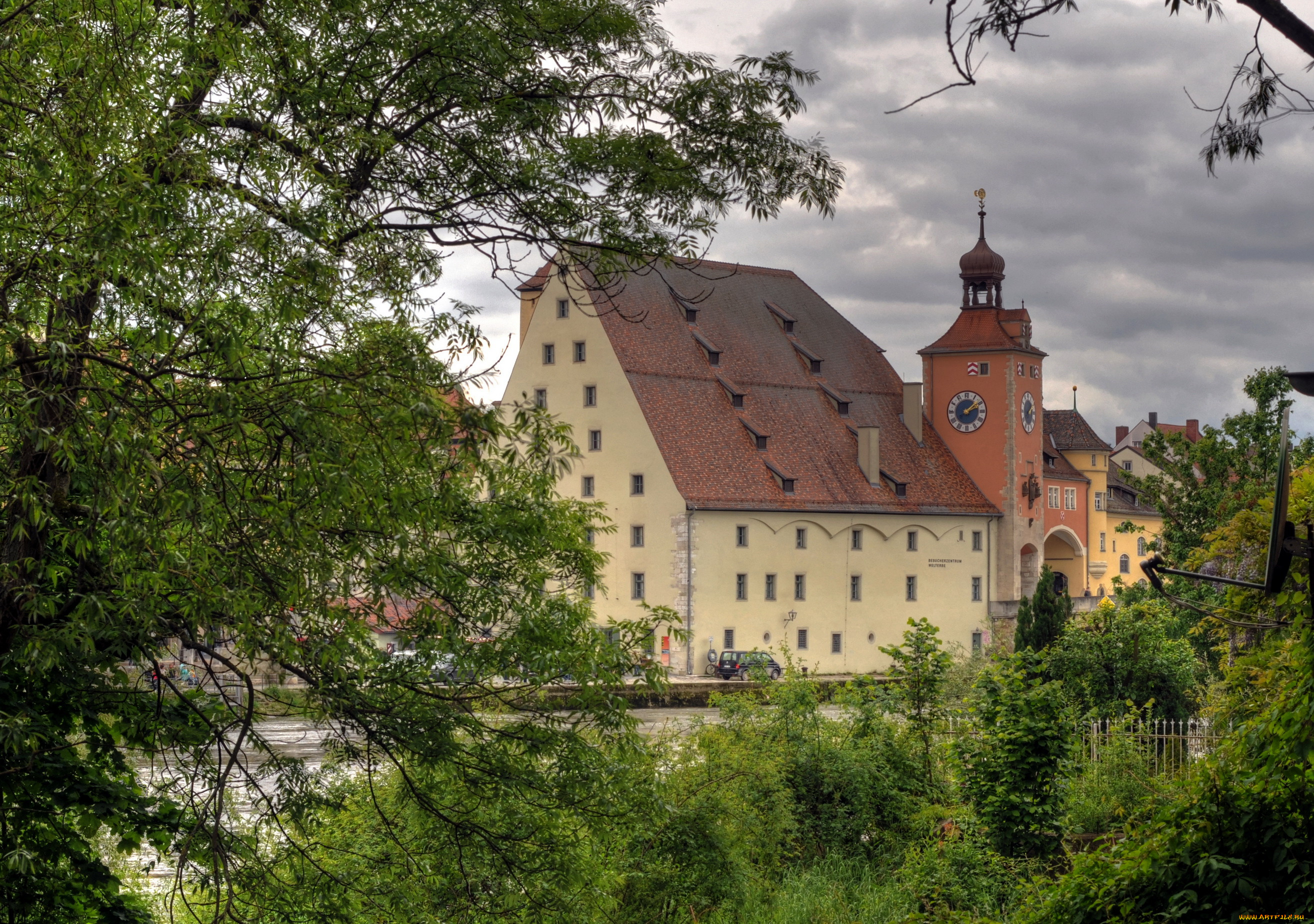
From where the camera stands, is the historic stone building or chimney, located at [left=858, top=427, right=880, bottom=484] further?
chimney, located at [left=858, top=427, right=880, bottom=484]

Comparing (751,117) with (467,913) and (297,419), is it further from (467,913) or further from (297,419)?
(467,913)

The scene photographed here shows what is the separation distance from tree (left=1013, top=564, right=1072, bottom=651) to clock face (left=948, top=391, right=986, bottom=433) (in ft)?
77.9

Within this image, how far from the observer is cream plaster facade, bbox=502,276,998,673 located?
49875 mm

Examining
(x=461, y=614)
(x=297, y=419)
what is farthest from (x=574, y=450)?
(x=297, y=419)

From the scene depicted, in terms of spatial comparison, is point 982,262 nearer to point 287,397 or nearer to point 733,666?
point 733,666

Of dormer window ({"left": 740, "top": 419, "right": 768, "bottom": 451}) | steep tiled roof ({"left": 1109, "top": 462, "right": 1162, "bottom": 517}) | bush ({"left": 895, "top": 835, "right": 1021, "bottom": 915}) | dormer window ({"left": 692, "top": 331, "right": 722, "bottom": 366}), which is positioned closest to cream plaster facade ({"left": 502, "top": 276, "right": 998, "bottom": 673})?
dormer window ({"left": 740, "top": 419, "right": 768, "bottom": 451})

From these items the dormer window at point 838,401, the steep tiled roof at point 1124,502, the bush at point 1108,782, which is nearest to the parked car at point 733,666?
the dormer window at point 838,401

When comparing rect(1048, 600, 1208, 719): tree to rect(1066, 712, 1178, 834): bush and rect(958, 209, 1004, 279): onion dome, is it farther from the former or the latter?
rect(958, 209, 1004, 279): onion dome

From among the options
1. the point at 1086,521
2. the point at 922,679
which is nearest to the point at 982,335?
the point at 1086,521

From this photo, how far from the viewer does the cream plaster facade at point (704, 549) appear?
49875 mm

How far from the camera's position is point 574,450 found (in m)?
8.87

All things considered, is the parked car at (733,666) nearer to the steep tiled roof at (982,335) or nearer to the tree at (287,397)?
Answer: the steep tiled roof at (982,335)

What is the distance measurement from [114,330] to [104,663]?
2.17m

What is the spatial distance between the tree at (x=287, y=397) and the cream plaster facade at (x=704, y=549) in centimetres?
3851
